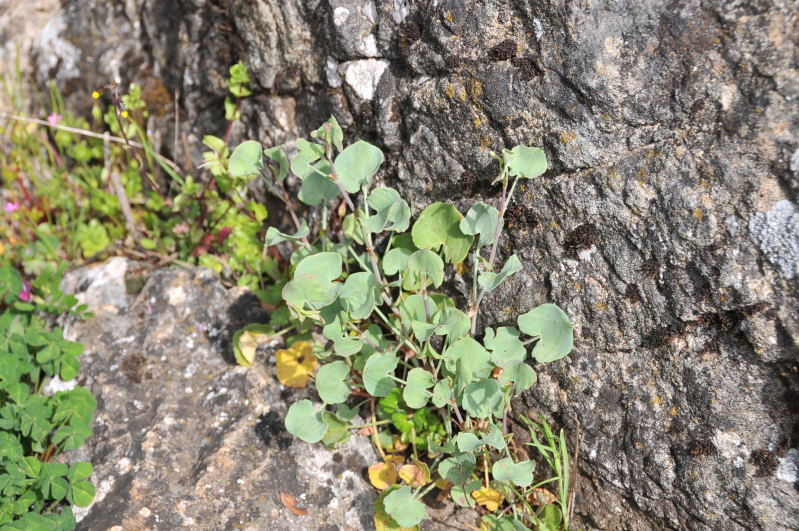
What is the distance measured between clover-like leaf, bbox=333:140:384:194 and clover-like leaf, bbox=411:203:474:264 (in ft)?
0.91

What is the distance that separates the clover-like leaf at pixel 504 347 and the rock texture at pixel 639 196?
22cm

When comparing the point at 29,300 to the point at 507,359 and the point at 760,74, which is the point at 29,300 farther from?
the point at 760,74

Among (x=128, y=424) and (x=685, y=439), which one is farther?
(x=128, y=424)

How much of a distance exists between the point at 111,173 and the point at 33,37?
1511 mm

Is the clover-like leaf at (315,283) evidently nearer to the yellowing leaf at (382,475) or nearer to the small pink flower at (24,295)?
the yellowing leaf at (382,475)

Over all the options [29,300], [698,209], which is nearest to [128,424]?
[29,300]

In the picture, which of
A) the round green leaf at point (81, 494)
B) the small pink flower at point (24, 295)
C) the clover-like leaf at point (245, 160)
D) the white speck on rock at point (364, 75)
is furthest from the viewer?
the small pink flower at point (24, 295)

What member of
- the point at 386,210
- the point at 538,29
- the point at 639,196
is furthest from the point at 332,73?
the point at 639,196

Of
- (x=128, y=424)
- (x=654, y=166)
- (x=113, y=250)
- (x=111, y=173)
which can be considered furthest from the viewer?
(x=111, y=173)

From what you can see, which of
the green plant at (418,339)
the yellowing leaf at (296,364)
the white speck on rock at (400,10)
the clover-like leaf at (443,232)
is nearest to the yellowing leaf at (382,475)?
the green plant at (418,339)

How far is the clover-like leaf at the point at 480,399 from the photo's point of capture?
7.20 feet

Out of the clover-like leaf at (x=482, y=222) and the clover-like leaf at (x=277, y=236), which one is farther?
the clover-like leaf at (x=277, y=236)

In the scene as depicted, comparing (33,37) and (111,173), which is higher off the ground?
(33,37)

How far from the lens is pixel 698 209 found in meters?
2.00
